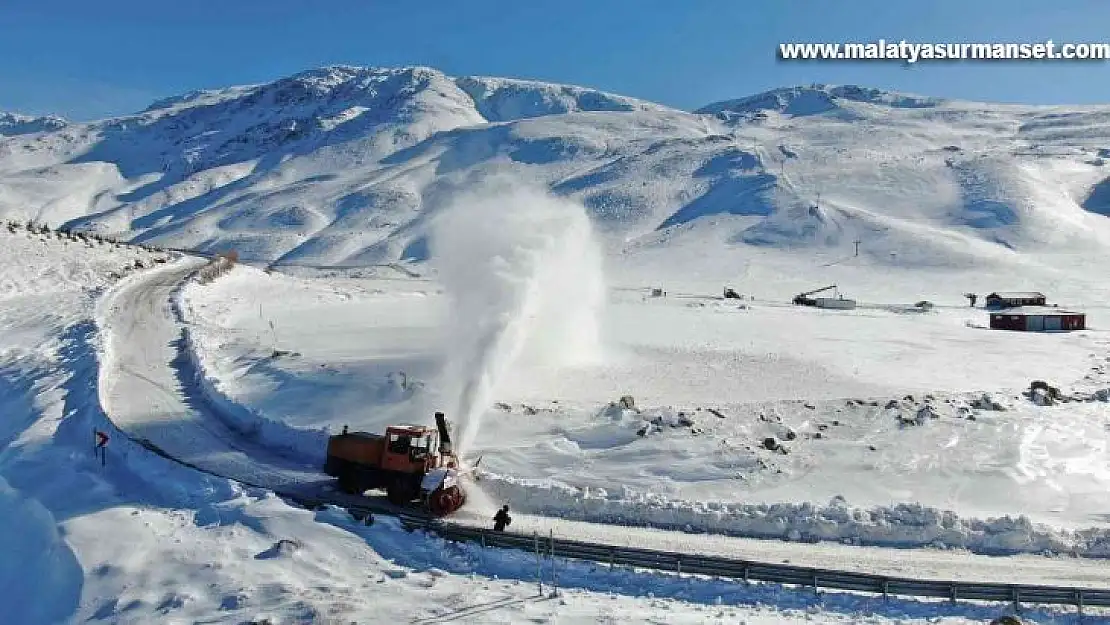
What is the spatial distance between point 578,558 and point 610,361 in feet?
78.1

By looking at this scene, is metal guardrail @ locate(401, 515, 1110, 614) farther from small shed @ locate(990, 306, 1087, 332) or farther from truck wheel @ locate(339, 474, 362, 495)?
small shed @ locate(990, 306, 1087, 332)

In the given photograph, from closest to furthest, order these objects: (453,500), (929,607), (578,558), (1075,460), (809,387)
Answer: (929,607) → (578,558) → (453,500) → (1075,460) → (809,387)

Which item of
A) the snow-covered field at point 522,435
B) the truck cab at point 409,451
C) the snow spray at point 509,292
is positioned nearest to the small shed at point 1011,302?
the snow-covered field at point 522,435

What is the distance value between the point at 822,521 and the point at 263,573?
45.2ft

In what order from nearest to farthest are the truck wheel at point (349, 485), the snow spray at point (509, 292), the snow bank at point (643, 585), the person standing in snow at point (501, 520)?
the snow bank at point (643, 585) < the person standing in snow at point (501, 520) < the truck wheel at point (349, 485) < the snow spray at point (509, 292)

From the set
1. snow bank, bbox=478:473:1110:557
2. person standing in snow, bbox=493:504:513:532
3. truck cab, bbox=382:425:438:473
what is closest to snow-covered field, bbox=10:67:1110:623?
snow bank, bbox=478:473:1110:557

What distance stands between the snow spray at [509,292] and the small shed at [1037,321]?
124ft

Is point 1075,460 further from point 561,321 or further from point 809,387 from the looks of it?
point 561,321

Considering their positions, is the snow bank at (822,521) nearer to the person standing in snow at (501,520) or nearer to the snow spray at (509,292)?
the person standing in snow at (501,520)

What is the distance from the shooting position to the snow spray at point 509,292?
31.1m

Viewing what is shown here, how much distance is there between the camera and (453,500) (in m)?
22.1

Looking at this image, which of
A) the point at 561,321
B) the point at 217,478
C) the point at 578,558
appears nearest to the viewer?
the point at 578,558

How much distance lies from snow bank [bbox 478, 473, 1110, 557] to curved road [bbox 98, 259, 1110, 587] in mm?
471

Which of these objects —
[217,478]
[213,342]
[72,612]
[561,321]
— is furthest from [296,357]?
[72,612]
